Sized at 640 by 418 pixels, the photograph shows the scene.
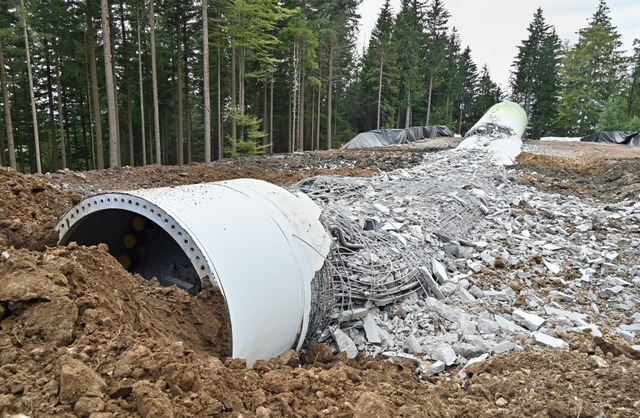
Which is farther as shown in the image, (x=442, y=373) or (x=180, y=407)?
(x=442, y=373)

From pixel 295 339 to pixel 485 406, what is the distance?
4.71 feet

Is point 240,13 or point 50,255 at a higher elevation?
point 240,13

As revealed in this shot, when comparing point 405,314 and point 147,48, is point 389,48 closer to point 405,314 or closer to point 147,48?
point 147,48

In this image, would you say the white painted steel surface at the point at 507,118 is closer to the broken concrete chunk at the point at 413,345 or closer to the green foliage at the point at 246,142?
the green foliage at the point at 246,142

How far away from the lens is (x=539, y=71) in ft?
125

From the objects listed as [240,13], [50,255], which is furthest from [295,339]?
[240,13]

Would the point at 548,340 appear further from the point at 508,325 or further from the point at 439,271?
the point at 439,271

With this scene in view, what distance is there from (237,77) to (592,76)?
33.7 m

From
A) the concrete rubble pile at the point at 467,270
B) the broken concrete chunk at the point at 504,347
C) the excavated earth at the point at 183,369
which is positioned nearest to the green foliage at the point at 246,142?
the concrete rubble pile at the point at 467,270

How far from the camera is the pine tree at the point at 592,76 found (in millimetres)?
38781

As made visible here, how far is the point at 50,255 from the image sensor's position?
2492mm

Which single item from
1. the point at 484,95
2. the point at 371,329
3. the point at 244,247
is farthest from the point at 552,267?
the point at 484,95

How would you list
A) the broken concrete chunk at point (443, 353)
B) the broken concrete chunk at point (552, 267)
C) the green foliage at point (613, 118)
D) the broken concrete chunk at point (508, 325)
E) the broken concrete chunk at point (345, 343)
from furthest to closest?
the green foliage at point (613, 118), the broken concrete chunk at point (552, 267), the broken concrete chunk at point (508, 325), the broken concrete chunk at point (345, 343), the broken concrete chunk at point (443, 353)

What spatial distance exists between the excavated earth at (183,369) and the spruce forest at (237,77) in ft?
45.4
